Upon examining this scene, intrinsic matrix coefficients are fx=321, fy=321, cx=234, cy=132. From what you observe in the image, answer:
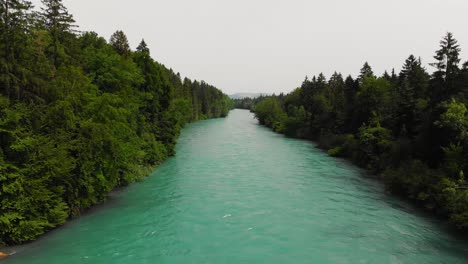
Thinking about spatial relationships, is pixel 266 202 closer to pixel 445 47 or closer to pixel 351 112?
pixel 445 47

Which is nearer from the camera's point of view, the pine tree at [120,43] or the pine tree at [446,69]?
the pine tree at [446,69]

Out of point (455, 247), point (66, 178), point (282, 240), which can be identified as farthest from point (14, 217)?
point (455, 247)

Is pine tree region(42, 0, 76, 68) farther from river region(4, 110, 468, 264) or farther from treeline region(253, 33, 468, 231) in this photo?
treeline region(253, 33, 468, 231)

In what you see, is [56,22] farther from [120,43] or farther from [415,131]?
[415,131]

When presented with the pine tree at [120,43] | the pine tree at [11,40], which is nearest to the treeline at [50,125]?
the pine tree at [11,40]

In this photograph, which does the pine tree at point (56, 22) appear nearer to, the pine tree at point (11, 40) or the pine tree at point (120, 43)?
the pine tree at point (11, 40)

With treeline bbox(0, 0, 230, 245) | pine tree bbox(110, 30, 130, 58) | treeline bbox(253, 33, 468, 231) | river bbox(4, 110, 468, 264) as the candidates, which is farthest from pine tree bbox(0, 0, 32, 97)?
treeline bbox(253, 33, 468, 231)
